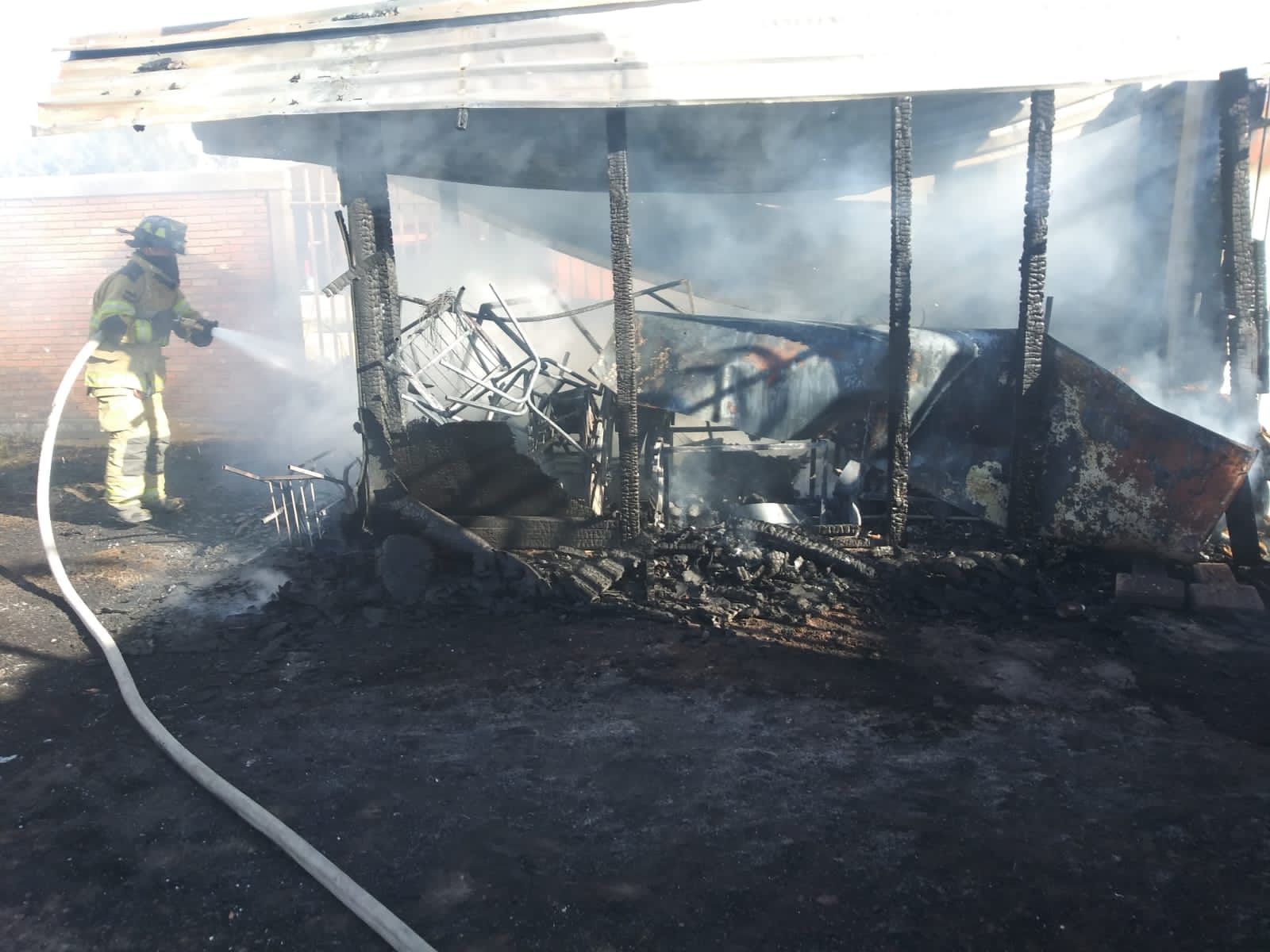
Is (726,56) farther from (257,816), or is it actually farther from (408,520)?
(257,816)

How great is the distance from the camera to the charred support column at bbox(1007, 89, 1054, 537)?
5.20m

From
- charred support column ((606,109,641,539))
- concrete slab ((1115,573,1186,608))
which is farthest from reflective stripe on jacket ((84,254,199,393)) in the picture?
concrete slab ((1115,573,1186,608))

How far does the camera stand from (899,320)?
17.9 feet

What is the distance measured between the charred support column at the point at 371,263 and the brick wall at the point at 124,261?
833 centimetres

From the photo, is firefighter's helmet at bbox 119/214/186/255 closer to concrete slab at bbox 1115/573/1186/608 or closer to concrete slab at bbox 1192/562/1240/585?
concrete slab at bbox 1115/573/1186/608

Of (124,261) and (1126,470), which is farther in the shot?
(124,261)

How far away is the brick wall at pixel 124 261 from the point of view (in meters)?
13.3

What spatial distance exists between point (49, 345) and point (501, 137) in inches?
447

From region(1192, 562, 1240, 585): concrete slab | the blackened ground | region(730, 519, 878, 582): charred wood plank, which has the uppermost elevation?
region(730, 519, 878, 582): charred wood plank

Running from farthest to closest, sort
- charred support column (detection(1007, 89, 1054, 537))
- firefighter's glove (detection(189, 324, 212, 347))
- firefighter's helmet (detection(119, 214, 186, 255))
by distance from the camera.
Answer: firefighter's glove (detection(189, 324, 212, 347)) < firefighter's helmet (detection(119, 214, 186, 255)) < charred support column (detection(1007, 89, 1054, 537))

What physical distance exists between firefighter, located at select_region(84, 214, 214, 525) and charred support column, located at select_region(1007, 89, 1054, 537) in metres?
7.17

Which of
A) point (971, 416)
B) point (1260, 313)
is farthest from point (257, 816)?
point (1260, 313)

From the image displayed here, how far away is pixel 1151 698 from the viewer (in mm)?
4074

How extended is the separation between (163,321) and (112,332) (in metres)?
0.60
